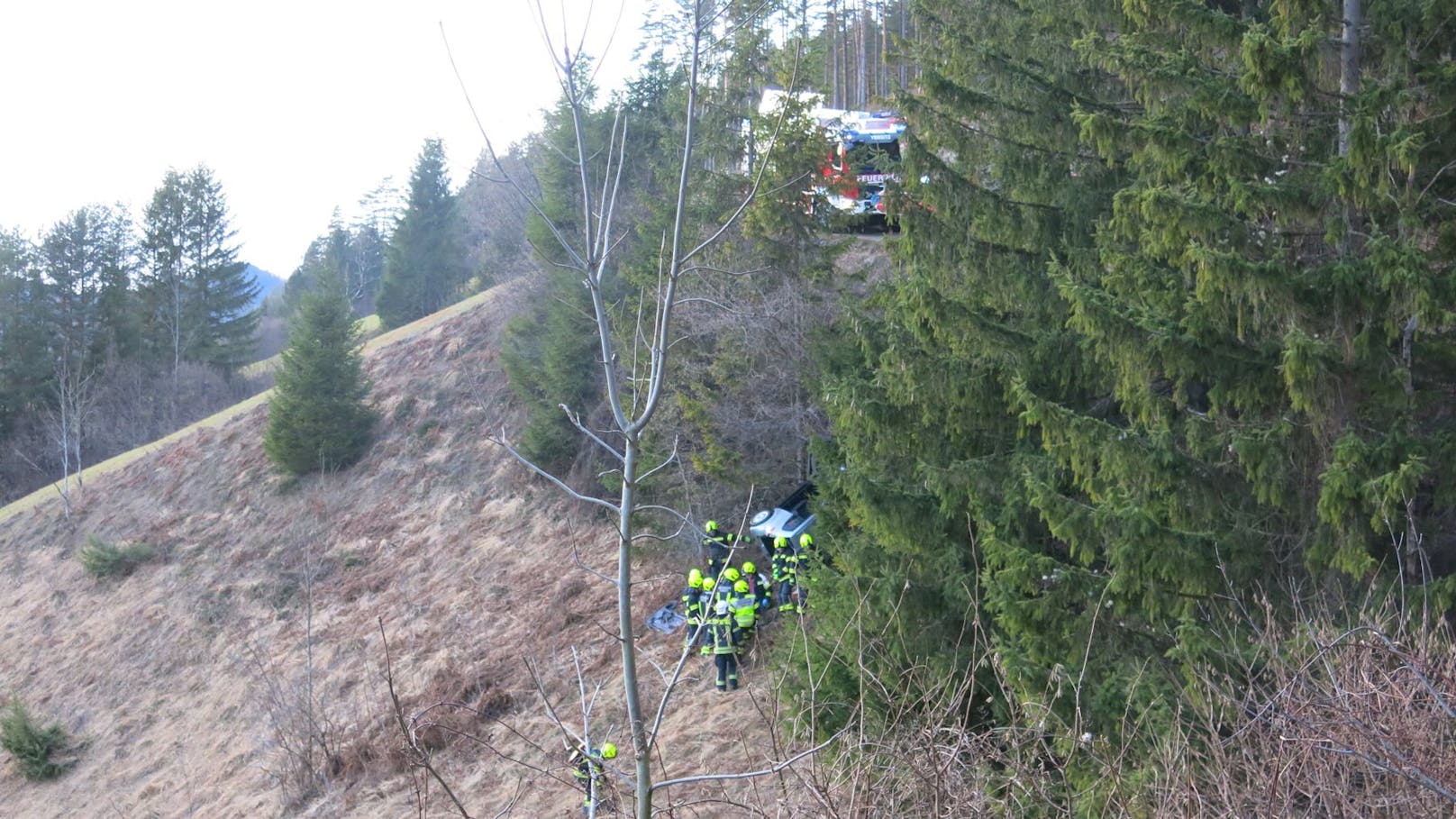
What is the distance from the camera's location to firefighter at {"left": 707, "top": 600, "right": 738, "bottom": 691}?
1163 cm

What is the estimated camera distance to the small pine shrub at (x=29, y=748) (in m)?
19.0

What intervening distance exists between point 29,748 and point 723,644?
14.7 meters

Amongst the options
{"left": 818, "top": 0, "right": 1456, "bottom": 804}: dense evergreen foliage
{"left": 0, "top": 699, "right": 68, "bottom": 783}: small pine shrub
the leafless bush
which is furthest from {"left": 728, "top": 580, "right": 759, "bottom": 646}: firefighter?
{"left": 0, "top": 699, "right": 68, "bottom": 783}: small pine shrub

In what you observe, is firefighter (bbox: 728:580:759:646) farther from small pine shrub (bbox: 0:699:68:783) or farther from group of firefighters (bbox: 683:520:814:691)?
A: small pine shrub (bbox: 0:699:68:783)

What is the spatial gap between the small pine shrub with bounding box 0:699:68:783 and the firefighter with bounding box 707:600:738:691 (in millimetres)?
13747

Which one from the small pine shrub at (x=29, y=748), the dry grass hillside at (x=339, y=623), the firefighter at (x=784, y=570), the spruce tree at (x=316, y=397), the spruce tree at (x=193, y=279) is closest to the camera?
the firefighter at (x=784, y=570)

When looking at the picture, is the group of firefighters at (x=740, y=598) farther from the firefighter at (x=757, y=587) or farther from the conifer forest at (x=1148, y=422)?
the conifer forest at (x=1148, y=422)

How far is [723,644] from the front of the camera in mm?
12016

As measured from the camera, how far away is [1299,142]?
22.5 ft

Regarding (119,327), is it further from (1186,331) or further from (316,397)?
(1186,331)

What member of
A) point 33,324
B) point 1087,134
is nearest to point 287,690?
point 1087,134

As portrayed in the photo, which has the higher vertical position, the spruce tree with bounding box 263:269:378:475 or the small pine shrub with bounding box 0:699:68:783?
the spruce tree with bounding box 263:269:378:475

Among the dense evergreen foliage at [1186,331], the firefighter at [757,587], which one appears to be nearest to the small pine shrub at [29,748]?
the firefighter at [757,587]

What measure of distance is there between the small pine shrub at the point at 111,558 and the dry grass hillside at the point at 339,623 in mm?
333
